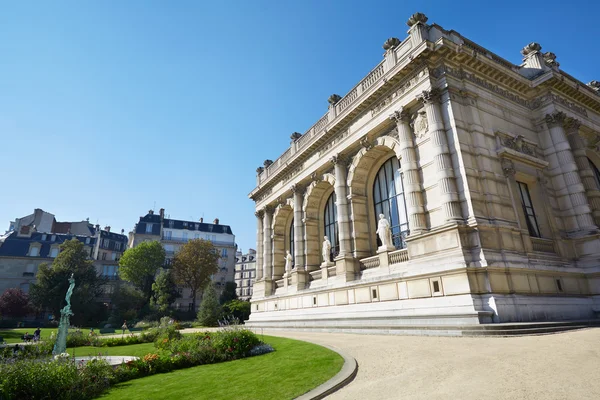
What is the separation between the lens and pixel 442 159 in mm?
15594

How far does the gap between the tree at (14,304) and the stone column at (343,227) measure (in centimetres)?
5102

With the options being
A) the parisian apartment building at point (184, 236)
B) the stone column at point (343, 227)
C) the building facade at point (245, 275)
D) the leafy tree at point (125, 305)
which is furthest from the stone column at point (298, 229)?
the building facade at point (245, 275)

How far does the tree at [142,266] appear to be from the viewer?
53.0 meters

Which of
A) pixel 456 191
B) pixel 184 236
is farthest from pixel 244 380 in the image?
pixel 184 236

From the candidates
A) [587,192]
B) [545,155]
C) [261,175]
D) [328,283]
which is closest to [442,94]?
[545,155]

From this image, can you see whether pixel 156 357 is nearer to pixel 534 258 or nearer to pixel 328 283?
pixel 328 283

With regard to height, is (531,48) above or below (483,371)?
above

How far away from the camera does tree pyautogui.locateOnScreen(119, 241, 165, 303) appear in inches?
2087

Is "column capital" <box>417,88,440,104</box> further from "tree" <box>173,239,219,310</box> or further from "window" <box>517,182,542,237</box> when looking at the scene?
"tree" <box>173,239,219,310</box>

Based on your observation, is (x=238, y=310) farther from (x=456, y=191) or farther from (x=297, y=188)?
(x=456, y=191)

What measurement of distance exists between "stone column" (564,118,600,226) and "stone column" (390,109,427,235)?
10210 mm

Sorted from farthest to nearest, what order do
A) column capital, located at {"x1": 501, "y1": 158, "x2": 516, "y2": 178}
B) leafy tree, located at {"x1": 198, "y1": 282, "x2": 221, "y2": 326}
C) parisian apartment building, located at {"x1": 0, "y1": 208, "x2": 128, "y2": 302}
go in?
parisian apartment building, located at {"x1": 0, "y1": 208, "x2": 128, "y2": 302} < leafy tree, located at {"x1": 198, "y1": 282, "x2": 221, "y2": 326} < column capital, located at {"x1": 501, "y1": 158, "x2": 516, "y2": 178}

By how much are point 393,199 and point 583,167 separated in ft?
35.3

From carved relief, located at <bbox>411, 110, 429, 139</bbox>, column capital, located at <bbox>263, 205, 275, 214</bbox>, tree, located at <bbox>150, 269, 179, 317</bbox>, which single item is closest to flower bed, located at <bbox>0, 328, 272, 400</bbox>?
carved relief, located at <bbox>411, 110, 429, 139</bbox>
